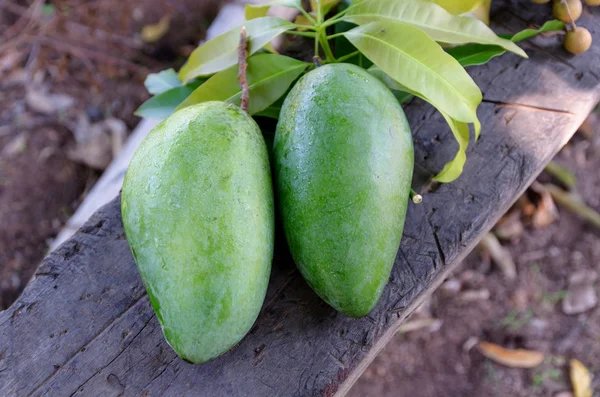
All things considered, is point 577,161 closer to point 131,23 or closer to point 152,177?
point 152,177

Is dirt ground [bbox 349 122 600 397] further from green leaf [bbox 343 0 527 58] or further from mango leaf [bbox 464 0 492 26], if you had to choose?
green leaf [bbox 343 0 527 58]

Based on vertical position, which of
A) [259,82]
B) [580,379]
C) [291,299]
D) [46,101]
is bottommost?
[580,379]

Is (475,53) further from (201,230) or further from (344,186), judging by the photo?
(201,230)

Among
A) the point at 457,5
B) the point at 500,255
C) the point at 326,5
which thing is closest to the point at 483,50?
the point at 457,5

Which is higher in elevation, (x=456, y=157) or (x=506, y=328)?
(x=456, y=157)

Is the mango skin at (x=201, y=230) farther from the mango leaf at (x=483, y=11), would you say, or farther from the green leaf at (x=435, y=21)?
the mango leaf at (x=483, y=11)

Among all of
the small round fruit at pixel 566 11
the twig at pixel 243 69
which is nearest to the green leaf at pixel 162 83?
the twig at pixel 243 69

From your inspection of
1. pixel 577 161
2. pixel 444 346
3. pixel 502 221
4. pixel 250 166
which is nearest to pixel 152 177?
pixel 250 166

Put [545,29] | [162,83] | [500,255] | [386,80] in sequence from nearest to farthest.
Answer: [386,80] < [545,29] < [162,83] < [500,255]
